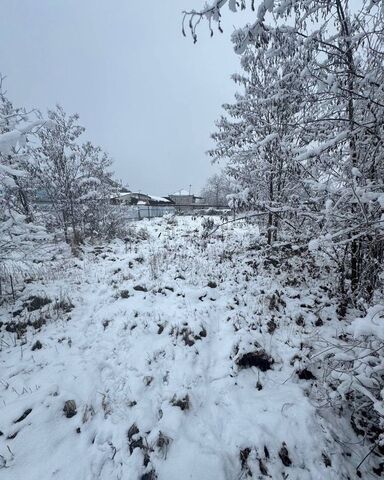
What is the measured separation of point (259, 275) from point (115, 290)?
379cm

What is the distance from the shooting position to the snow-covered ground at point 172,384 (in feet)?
8.81

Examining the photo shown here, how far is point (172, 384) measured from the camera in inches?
142

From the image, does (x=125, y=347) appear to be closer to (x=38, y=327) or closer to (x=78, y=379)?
(x=78, y=379)

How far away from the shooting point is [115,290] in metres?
6.30

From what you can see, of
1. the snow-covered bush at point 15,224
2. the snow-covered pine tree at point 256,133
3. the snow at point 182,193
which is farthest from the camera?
the snow at point 182,193

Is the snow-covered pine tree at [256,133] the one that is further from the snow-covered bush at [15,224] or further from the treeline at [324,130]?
the snow-covered bush at [15,224]

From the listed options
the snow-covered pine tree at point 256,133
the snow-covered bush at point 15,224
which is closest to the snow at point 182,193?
the snow-covered pine tree at point 256,133

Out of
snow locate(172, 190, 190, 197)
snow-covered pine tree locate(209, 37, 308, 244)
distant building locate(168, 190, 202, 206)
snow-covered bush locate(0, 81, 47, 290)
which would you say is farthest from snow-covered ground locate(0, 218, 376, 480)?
snow locate(172, 190, 190, 197)

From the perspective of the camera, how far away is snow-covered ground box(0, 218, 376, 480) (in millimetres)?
2686

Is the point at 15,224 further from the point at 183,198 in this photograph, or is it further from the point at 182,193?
the point at 182,193

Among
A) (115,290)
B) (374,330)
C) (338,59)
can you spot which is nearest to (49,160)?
(115,290)

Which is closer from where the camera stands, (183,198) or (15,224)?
(15,224)

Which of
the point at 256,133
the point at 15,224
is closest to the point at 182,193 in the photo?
the point at 256,133

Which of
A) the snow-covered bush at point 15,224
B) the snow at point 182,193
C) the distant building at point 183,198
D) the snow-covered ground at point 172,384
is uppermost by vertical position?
the snow at point 182,193
